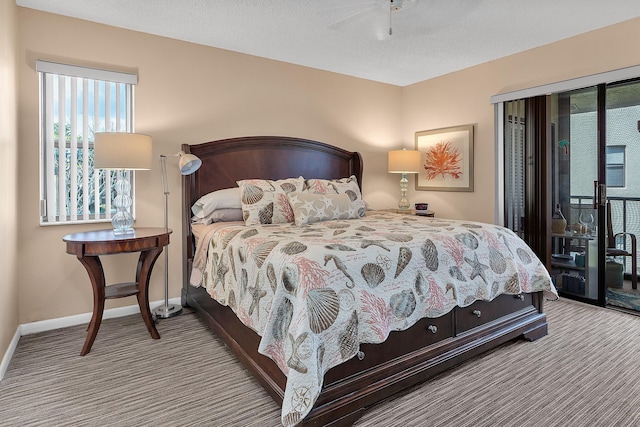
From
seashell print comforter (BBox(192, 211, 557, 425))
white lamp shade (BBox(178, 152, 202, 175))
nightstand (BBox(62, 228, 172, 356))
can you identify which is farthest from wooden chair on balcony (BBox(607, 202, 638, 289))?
nightstand (BBox(62, 228, 172, 356))

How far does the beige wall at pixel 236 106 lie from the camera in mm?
2875

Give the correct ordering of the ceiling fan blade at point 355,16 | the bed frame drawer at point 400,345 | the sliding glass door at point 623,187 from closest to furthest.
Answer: the bed frame drawer at point 400,345, the ceiling fan blade at point 355,16, the sliding glass door at point 623,187

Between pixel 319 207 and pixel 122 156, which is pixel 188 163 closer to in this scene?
pixel 122 156

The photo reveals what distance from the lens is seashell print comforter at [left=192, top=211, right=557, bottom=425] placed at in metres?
1.62

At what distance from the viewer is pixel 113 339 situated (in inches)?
107

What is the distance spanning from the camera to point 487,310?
2.44 metres

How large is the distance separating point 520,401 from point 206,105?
3404mm

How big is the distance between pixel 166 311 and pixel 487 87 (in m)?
4.05

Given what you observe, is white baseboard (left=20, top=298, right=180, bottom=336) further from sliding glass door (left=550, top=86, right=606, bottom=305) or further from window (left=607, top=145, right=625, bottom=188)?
window (left=607, top=145, right=625, bottom=188)

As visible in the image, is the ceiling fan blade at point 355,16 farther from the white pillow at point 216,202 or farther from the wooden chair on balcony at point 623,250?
Result: the wooden chair on balcony at point 623,250

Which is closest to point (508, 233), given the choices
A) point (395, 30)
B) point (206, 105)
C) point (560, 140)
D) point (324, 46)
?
point (560, 140)

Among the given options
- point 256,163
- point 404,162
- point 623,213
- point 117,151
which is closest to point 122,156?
point 117,151

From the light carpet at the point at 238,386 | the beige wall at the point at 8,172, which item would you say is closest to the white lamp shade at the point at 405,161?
the light carpet at the point at 238,386

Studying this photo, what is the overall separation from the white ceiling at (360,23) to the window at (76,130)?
1.61 ft
